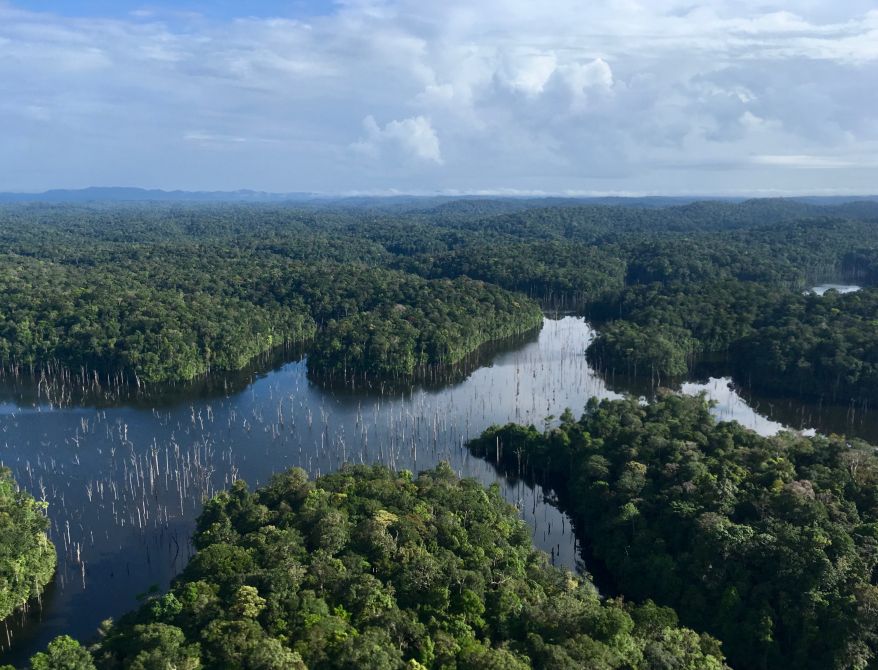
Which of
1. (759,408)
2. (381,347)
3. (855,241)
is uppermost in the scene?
(855,241)

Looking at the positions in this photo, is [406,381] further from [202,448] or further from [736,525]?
[736,525]

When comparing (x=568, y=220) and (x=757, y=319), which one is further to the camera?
(x=568, y=220)

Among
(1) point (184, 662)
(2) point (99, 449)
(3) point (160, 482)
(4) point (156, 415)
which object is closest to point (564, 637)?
(1) point (184, 662)

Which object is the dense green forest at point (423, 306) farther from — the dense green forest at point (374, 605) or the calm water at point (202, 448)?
the dense green forest at point (374, 605)

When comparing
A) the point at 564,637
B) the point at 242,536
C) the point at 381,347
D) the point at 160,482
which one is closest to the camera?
the point at 564,637

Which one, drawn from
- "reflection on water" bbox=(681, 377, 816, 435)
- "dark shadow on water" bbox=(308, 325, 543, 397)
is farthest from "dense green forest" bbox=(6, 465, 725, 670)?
"dark shadow on water" bbox=(308, 325, 543, 397)

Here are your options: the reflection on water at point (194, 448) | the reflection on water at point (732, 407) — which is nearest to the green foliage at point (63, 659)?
the reflection on water at point (194, 448)

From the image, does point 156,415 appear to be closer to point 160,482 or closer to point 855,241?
point 160,482
